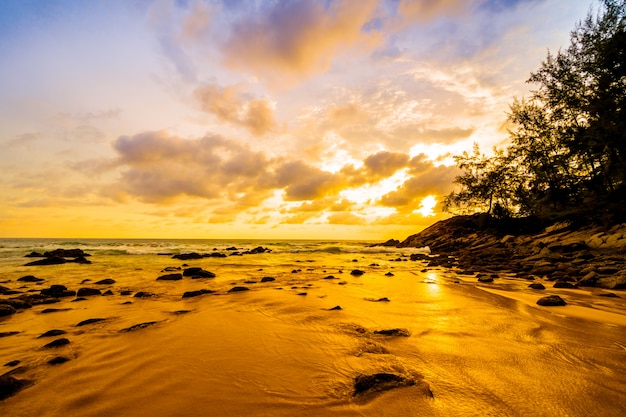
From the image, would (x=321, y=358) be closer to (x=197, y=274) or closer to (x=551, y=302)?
(x=551, y=302)

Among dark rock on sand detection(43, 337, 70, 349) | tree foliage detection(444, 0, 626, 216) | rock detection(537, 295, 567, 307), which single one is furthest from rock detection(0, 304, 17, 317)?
tree foliage detection(444, 0, 626, 216)

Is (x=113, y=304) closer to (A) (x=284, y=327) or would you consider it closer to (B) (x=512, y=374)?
(A) (x=284, y=327)

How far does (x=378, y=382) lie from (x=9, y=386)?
159 inches

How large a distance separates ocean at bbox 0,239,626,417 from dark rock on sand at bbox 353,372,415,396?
17mm

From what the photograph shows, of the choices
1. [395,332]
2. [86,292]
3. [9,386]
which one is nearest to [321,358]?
[395,332]

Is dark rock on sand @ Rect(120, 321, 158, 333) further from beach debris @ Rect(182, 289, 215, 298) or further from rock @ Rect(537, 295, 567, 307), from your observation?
rock @ Rect(537, 295, 567, 307)

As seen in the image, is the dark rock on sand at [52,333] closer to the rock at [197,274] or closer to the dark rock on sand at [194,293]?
the dark rock on sand at [194,293]

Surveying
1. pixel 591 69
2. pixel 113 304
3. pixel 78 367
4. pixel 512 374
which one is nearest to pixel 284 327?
pixel 78 367

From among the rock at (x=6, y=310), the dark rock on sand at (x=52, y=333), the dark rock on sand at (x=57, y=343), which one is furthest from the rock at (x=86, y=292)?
the dark rock on sand at (x=57, y=343)

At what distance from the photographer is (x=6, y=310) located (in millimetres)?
6570

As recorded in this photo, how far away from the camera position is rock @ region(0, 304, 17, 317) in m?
6.48

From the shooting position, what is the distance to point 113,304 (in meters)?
7.61

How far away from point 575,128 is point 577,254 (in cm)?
1260

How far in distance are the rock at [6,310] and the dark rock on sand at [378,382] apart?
8.48 m
